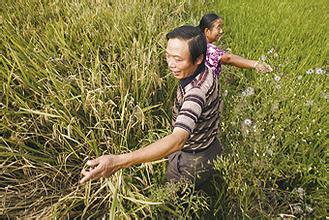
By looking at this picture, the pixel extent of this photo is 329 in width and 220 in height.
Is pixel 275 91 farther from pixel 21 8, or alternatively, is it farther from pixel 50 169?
pixel 21 8

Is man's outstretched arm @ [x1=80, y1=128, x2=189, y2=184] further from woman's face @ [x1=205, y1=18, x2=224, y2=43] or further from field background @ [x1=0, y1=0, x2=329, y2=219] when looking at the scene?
woman's face @ [x1=205, y1=18, x2=224, y2=43]

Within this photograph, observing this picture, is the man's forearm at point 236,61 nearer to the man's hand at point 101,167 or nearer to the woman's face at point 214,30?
the woman's face at point 214,30

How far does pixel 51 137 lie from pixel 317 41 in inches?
96.0

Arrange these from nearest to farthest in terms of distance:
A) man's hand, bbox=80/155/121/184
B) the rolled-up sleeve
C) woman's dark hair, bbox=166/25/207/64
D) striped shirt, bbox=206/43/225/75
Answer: man's hand, bbox=80/155/121/184
the rolled-up sleeve
woman's dark hair, bbox=166/25/207/64
striped shirt, bbox=206/43/225/75

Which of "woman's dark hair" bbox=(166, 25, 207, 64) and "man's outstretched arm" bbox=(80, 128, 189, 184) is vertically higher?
"woman's dark hair" bbox=(166, 25, 207, 64)

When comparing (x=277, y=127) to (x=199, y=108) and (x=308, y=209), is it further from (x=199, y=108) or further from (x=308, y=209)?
(x=199, y=108)

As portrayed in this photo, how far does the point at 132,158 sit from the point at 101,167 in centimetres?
12

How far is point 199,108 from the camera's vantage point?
1.33m

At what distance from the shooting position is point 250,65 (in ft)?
7.32

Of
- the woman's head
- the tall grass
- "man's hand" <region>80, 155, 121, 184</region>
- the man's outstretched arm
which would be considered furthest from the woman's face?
"man's hand" <region>80, 155, 121, 184</region>

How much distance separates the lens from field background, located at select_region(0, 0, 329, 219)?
5.42 ft

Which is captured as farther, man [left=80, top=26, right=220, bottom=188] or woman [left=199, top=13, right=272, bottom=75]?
woman [left=199, top=13, right=272, bottom=75]

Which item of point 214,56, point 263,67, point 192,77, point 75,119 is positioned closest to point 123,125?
point 75,119

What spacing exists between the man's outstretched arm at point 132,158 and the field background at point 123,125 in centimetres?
29
